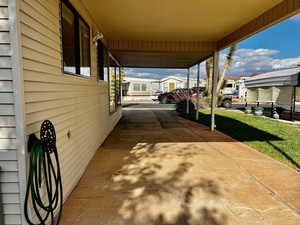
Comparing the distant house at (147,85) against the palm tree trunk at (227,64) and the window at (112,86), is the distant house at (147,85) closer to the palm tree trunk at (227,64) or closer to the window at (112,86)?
the palm tree trunk at (227,64)

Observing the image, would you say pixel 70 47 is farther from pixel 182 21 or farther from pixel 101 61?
pixel 182 21

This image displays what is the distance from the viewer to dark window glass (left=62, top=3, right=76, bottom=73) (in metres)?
2.58

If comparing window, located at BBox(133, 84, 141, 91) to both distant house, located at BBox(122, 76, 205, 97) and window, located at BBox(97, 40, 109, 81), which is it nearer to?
distant house, located at BBox(122, 76, 205, 97)

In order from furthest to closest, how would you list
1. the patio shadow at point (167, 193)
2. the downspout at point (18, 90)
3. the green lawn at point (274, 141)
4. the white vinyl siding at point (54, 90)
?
the green lawn at point (274, 141), the patio shadow at point (167, 193), the white vinyl siding at point (54, 90), the downspout at point (18, 90)

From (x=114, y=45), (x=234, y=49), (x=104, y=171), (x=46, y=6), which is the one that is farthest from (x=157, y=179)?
(x=234, y=49)

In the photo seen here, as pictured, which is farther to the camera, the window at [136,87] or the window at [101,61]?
the window at [136,87]

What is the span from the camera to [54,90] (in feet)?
6.89

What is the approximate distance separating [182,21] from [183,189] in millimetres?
3469

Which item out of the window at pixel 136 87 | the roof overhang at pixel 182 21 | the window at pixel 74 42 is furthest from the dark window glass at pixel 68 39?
the window at pixel 136 87

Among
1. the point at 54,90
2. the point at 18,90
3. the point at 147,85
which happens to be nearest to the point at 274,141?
the point at 54,90

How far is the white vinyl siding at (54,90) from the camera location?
5.30 ft

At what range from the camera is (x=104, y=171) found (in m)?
3.22

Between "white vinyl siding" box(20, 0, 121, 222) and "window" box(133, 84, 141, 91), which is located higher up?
"window" box(133, 84, 141, 91)

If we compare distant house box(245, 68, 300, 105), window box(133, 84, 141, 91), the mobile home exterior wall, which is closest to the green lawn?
distant house box(245, 68, 300, 105)
